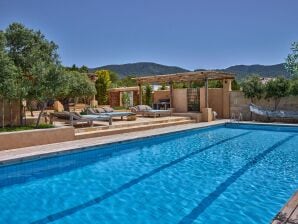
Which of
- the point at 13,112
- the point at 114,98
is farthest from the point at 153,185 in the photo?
the point at 114,98

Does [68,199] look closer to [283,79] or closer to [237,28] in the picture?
[283,79]

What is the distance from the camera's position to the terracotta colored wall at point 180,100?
1965 cm

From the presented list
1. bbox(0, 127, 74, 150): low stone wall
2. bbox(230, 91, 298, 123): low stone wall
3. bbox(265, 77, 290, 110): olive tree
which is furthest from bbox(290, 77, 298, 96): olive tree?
bbox(0, 127, 74, 150): low stone wall

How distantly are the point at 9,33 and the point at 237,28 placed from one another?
15.4 m

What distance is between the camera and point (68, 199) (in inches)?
220

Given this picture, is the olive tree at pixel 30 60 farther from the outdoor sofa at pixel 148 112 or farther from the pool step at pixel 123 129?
the outdoor sofa at pixel 148 112

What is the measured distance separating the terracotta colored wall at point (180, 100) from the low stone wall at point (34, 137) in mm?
10494

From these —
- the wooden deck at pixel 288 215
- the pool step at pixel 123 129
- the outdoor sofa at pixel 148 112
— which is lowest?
the wooden deck at pixel 288 215

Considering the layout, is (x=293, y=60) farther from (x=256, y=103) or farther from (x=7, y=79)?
(x=256, y=103)

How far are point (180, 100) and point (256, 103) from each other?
4.95 m

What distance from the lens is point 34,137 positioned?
31.3 feet

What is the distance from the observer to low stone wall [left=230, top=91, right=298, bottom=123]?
54.2 ft

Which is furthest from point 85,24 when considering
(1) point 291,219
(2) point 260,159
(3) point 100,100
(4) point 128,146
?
(1) point 291,219

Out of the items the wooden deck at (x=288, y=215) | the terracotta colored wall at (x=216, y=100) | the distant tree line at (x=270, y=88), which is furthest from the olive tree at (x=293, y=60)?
the terracotta colored wall at (x=216, y=100)
